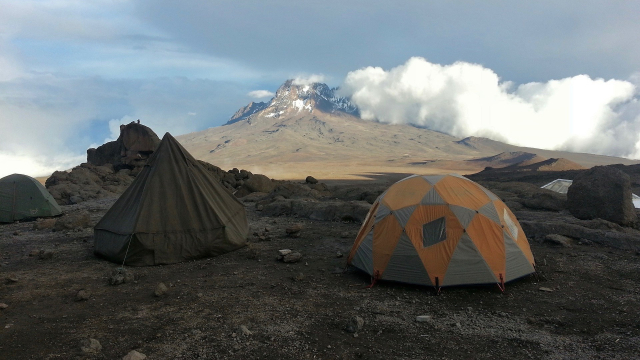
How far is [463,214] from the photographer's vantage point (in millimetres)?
7238

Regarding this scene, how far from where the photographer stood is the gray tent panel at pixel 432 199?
7397 mm

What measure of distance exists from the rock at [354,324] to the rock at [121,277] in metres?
4.58

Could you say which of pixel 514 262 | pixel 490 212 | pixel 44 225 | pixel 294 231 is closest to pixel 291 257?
pixel 294 231

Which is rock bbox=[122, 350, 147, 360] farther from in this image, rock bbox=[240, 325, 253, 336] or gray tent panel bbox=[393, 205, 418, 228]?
gray tent panel bbox=[393, 205, 418, 228]

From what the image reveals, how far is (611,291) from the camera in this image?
6.86 m

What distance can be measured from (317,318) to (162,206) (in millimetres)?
4989

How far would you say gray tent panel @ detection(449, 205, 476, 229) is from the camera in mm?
7148

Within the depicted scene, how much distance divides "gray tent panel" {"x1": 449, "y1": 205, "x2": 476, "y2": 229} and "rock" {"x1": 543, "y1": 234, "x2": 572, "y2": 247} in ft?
12.9

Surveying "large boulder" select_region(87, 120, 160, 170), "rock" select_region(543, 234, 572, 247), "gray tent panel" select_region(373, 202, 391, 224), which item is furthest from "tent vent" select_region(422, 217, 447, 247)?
"large boulder" select_region(87, 120, 160, 170)

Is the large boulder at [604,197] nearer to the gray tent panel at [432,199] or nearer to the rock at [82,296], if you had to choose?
the gray tent panel at [432,199]

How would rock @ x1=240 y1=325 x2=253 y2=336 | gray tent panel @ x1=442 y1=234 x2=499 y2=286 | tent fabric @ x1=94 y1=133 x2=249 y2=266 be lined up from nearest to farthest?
rock @ x1=240 y1=325 x2=253 y2=336, gray tent panel @ x1=442 y1=234 x2=499 y2=286, tent fabric @ x1=94 y1=133 x2=249 y2=266

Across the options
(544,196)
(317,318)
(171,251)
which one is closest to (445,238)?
(317,318)

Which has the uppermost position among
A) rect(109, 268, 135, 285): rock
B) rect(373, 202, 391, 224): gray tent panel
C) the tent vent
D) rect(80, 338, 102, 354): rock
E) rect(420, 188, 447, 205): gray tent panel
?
rect(420, 188, 447, 205): gray tent panel

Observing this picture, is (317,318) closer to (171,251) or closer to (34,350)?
(34,350)
